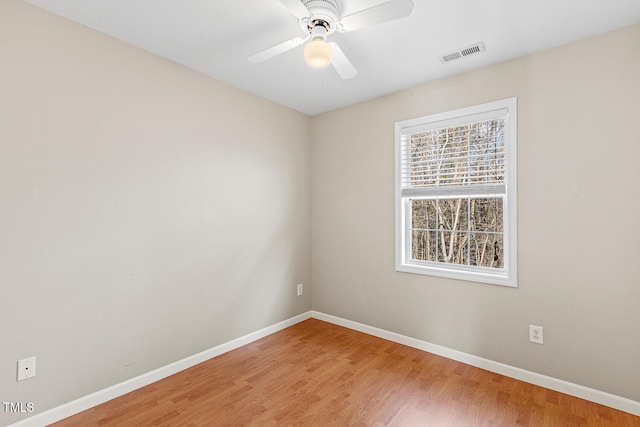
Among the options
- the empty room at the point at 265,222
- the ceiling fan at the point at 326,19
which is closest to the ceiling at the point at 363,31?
the empty room at the point at 265,222

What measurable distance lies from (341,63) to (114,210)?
1864mm

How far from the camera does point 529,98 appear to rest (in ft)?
7.72

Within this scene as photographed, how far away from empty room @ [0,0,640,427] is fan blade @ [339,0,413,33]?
15 mm

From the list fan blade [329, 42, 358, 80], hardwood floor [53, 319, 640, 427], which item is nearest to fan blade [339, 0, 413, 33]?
fan blade [329, 42, 358, 80]

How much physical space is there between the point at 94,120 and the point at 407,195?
2642 mm

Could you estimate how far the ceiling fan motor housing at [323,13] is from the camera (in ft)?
5.48

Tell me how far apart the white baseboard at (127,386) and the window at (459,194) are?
5.85 feet

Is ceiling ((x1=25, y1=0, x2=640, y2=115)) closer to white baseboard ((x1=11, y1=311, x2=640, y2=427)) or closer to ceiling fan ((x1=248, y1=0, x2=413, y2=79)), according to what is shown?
ceiling fan ((x1=248, y1=0, x2=413, y2=79))

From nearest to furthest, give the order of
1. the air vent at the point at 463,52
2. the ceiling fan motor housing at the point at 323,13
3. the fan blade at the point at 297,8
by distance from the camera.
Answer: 1. the fan blade at the point at 297,8
2. the ceiling fan motor housing at the point at 323,13
3. the air vent at the point at 463,52

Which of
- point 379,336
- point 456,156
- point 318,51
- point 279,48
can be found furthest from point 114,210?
point 456,156

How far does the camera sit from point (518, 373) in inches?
93.7

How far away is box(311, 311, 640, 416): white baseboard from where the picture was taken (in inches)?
79.6

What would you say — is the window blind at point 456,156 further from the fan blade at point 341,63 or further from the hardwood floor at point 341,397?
the hardwood floor at point 341,397

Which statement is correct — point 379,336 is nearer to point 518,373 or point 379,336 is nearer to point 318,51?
point 518,373
